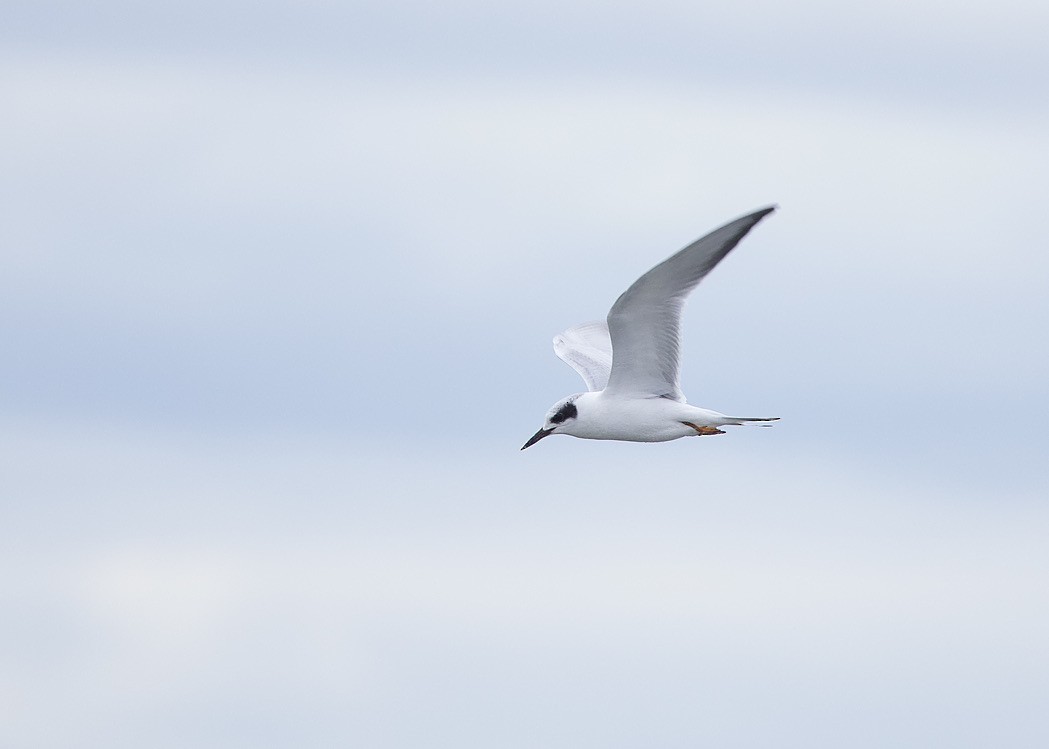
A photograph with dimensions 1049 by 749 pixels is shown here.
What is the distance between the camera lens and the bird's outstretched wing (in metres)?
37.1

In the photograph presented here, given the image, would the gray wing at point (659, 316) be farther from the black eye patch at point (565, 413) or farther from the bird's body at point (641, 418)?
the black eye patch at point (565, 413)

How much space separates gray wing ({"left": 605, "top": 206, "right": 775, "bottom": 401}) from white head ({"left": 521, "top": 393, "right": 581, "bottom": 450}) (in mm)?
686

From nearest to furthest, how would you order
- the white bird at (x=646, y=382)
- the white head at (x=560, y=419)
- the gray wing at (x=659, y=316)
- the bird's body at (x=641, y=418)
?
the gray wing at (x=659, y=316)
the white bird at (x=646, y=382)
the bird's body at (x=641, y=418)
the white head at (x=560, y=419)

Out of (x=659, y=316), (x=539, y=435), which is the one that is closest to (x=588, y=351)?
(x=539, y=435)

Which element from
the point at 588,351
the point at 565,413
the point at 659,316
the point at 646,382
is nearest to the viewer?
the point at 659,316

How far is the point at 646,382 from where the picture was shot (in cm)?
3284

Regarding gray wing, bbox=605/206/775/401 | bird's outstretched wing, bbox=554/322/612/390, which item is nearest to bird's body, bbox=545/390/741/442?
gray wing, bbox=605/206/775/401

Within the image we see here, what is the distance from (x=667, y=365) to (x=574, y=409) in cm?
186

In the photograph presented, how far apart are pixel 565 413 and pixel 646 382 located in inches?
61.6

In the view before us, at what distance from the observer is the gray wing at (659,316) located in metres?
29.2

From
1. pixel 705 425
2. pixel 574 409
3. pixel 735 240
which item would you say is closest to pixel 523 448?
pixel 574 409

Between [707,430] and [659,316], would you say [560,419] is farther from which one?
[659,316]

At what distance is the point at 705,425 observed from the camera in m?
32.7

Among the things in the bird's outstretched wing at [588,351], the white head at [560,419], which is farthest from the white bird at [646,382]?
the bird's outstretched wing at [588,351]
